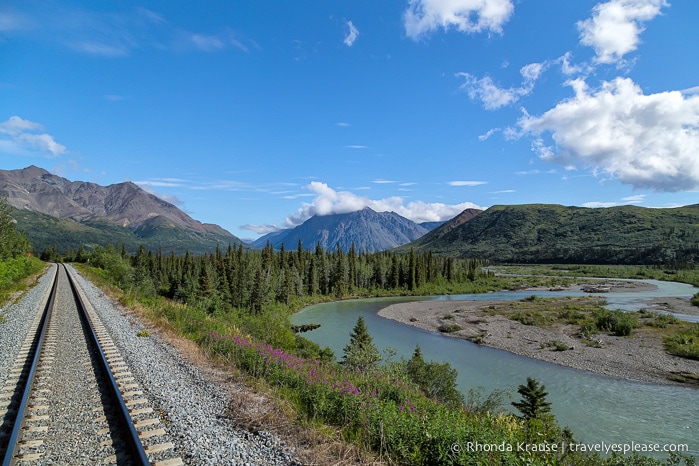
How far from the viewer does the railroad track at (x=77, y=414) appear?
6.26m

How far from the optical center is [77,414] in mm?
7867

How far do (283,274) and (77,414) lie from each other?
3041 inches

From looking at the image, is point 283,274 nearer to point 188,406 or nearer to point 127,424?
point 188,406

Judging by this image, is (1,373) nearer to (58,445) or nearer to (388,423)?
(58,445)

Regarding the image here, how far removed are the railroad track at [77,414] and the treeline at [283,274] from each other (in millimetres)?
51590

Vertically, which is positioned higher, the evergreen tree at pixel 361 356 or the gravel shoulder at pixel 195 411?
the gravel shoulder at pixel 195 411

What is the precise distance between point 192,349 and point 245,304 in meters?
58.0

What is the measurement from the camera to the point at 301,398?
374 inches

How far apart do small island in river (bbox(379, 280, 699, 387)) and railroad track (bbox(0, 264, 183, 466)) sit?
36.7 meters

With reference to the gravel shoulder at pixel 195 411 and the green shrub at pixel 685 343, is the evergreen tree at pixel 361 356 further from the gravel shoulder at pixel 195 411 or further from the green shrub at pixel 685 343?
the green shrub at pixel 685 343

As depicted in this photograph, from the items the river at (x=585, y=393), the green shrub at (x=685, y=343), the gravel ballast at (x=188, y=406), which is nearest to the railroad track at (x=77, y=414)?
the gravel ballast at (x=188, y=406)

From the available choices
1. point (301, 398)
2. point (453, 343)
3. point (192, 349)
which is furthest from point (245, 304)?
point (301, 398)

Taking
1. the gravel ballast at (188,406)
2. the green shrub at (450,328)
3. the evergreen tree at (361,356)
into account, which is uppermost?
the gravel ballast at (188,406)

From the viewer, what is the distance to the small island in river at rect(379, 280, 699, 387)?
32.1m
